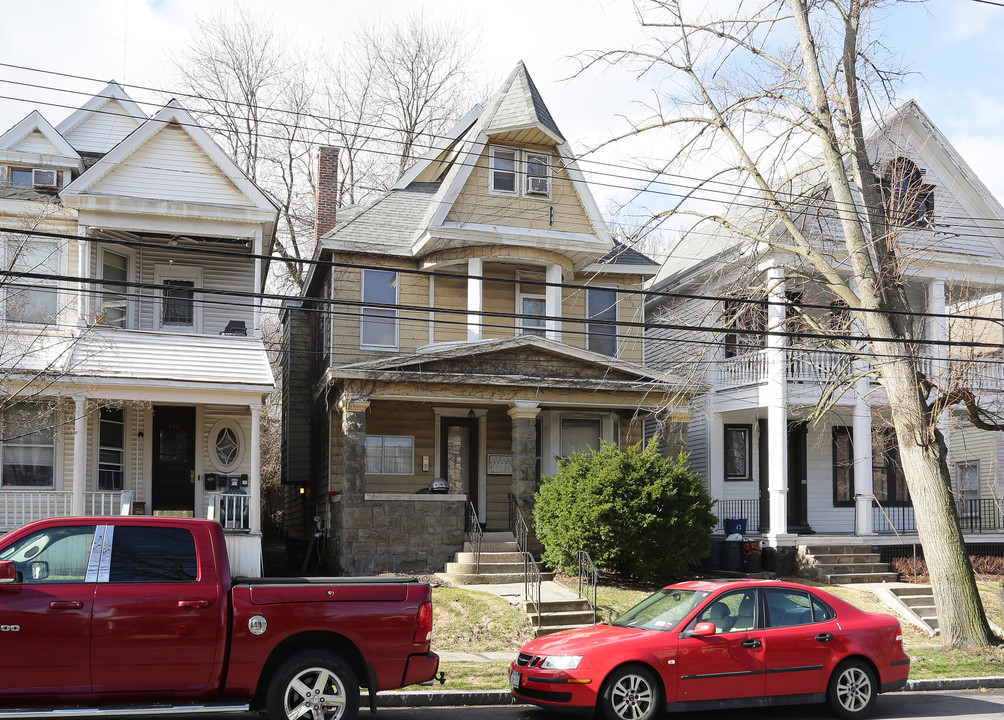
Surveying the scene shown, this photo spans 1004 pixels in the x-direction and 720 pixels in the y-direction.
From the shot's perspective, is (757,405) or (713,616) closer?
(713,616)

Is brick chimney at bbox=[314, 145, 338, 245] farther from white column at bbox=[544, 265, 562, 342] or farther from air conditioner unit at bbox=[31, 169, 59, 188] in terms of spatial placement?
air conditioner unit at bbox=[31, 169, 59, 188]

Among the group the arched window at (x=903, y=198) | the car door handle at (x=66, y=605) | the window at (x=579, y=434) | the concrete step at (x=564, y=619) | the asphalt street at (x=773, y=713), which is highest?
the arched window at (x=903, y=198)

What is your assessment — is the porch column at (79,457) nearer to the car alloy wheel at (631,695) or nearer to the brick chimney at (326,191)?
the brick chimney at (326,191)

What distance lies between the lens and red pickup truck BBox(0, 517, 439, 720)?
818cm

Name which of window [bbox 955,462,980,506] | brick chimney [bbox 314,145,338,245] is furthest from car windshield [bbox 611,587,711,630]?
window [bbox 955,462,980,506]

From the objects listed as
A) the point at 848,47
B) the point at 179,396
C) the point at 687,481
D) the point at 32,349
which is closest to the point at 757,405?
the point at 687,481

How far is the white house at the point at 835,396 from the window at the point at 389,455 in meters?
6.59

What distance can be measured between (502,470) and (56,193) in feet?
37.7

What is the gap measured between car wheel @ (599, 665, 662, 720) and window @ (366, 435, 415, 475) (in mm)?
13238

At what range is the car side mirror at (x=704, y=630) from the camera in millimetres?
10312

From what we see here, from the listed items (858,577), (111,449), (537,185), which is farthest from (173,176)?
(858,577)

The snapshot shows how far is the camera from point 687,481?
19.0m

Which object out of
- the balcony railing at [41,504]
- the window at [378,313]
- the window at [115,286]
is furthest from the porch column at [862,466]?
the window at [115,286]

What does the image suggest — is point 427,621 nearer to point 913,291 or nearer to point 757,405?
point 757,405
